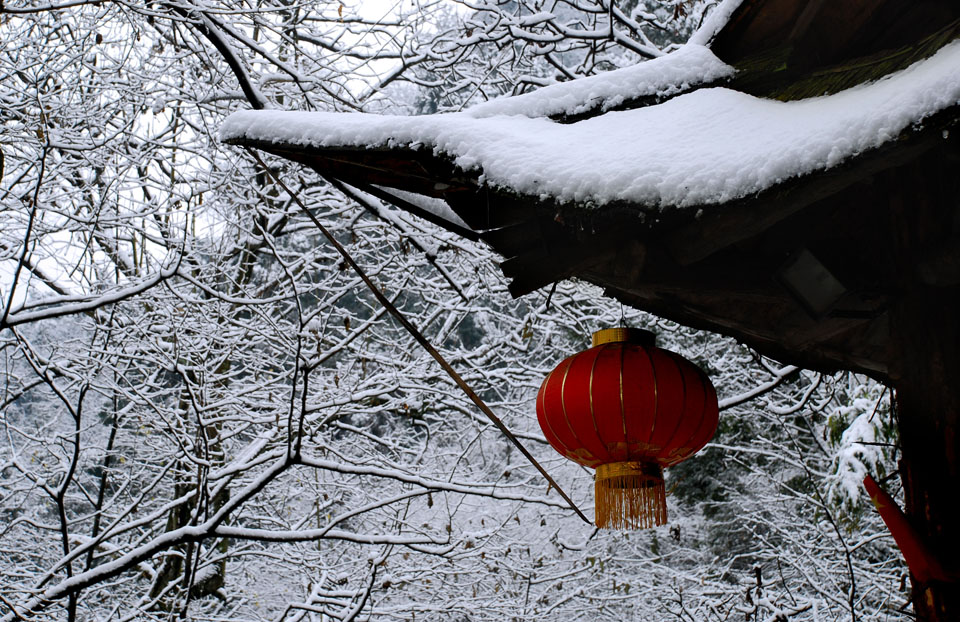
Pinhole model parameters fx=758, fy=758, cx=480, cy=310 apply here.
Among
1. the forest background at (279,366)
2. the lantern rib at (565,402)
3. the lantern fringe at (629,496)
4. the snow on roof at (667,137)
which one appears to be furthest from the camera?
the forest background at (279,366)

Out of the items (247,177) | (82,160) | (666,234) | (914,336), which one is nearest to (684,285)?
(666,234)

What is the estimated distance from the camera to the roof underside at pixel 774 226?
2250mm

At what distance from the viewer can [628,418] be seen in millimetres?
2770

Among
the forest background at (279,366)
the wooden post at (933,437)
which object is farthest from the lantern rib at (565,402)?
the forest background at (279,366)

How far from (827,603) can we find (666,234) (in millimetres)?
6977

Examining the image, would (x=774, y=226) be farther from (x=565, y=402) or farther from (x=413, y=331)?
(x=413, y=331)

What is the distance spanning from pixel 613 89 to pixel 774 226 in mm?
811

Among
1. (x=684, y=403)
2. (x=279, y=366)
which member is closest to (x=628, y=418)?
(x=684, y=403)

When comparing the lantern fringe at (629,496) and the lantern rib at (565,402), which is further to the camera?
the lantern rib at (565,402)

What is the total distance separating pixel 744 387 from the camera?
897 cm

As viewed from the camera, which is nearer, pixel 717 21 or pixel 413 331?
pixel 413 331

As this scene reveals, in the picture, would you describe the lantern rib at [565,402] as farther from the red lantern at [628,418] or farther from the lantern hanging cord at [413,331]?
the lantern hanging cord at [413,331]

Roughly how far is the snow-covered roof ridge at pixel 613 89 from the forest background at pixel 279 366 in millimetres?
2765

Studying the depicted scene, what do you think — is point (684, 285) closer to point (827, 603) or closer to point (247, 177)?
point (247, 177)
